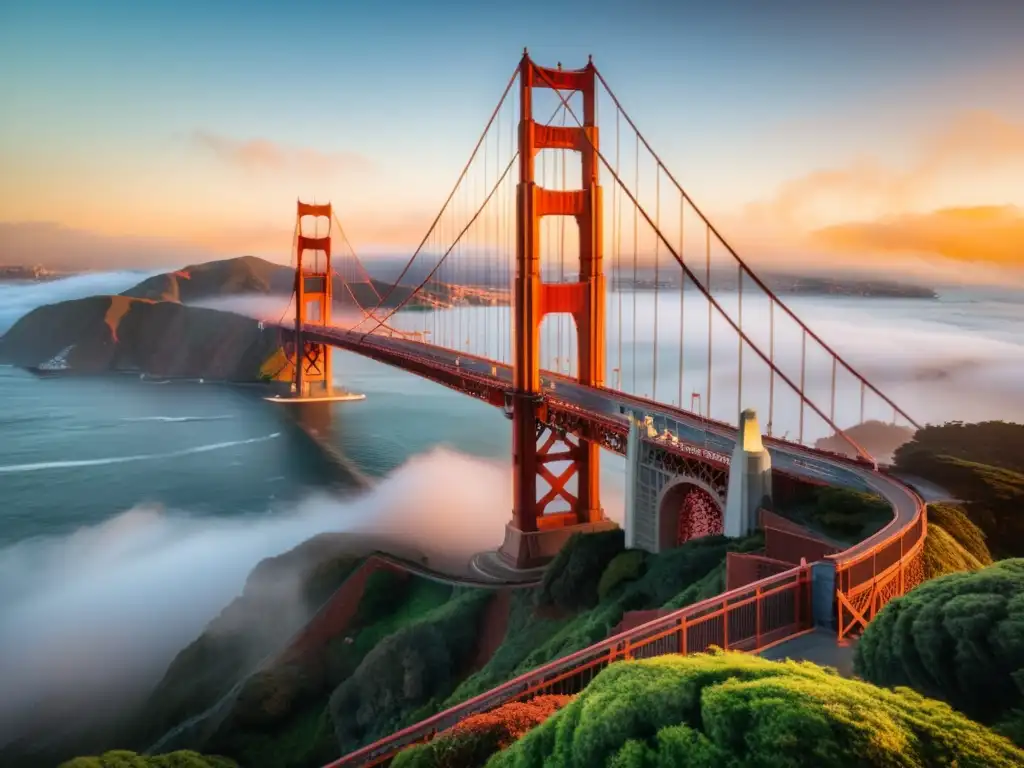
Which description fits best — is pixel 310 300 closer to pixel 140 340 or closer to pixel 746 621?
pixel 140 340

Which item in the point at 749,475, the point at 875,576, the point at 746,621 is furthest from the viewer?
the point at 749,475

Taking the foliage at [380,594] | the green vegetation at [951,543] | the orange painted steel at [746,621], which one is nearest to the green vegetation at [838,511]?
the green vegetation at [951,543]

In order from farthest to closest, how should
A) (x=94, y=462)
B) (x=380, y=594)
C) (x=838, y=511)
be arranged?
Result: (x=94, y=462), (x=380, y=594), (x=838, y=511)

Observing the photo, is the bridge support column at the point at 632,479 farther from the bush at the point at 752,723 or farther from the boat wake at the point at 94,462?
the boat wake at the point at 94,462

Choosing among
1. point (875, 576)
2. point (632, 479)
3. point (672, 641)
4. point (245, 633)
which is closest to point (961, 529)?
A: point (875, 576)

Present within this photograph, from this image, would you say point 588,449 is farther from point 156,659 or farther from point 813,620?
point 813,620

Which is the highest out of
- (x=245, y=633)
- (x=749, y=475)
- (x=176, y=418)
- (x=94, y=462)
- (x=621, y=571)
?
(x=749, y=475)

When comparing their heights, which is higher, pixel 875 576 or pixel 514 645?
pixel 875 576
